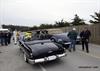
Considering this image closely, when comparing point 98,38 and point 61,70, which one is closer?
point 61,70

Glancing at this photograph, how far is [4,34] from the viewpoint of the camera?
21688mm

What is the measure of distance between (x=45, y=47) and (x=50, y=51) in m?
0.51

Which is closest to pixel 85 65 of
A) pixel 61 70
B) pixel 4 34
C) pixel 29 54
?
pixel 61 70

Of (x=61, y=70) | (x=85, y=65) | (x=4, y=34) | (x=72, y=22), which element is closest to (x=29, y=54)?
(x=61, y=70)

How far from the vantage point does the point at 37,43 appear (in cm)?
1070

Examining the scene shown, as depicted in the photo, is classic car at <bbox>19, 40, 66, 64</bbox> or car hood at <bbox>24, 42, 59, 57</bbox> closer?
classic car at <bbox>19, 40, 66, 64</bbox>

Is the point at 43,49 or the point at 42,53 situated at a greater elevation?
the point at 43,49

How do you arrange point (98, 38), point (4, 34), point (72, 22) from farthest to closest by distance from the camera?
point (72, 22), point (4, 34), point (98, 38)

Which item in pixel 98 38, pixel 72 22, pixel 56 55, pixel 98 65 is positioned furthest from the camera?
pixel 72 22

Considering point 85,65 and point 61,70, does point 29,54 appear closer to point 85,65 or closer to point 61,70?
point 61,70

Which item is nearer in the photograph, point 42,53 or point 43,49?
point 42,53

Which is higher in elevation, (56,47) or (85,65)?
(56,47)

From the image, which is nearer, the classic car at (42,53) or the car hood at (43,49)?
the classic car at (42,53)

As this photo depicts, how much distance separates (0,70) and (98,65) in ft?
14.5
